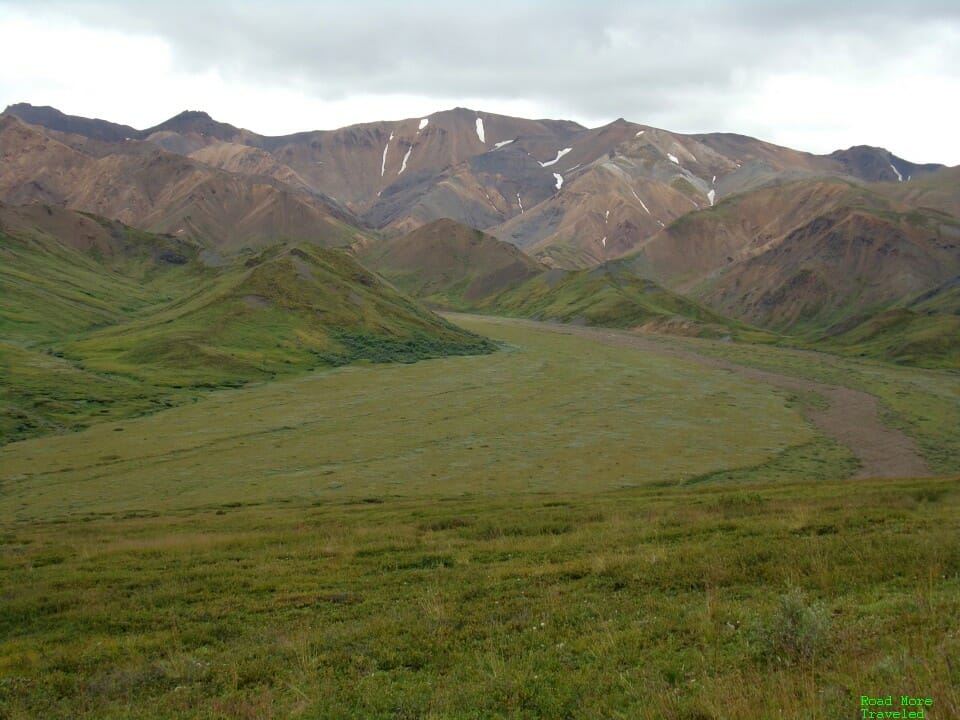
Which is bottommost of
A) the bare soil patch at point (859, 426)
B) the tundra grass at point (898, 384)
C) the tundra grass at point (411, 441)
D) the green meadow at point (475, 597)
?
the tundra grass at point (411, 441)

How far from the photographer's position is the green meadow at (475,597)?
11195mm

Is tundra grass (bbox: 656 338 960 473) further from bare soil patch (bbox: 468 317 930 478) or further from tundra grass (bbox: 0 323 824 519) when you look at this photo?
tundra grass (bbox: 0 323 824 519)

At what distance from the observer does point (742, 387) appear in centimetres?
10138

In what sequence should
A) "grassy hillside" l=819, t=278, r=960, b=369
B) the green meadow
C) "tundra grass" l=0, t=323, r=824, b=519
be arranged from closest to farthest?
the green meadow < "tundra grass" l=0, t=323, r=824, b=519 < "grassy hillside" l=819, t=278, r=960, b=369

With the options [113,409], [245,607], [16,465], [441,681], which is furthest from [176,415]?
[441,681]

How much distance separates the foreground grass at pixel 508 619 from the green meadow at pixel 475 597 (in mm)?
63

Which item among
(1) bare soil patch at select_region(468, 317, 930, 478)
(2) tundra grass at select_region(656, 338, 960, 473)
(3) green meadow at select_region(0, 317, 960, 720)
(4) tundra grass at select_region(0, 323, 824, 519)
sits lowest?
(4) tundra grass at select_region(0, 323, 824, 519)

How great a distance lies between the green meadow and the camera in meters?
11.2

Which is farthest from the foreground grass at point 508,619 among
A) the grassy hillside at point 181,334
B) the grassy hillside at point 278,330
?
the grassy hillside at point 278,330

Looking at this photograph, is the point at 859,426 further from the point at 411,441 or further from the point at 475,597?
the point at 475,597

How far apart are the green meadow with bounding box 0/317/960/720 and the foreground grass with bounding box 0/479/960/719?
0.06m

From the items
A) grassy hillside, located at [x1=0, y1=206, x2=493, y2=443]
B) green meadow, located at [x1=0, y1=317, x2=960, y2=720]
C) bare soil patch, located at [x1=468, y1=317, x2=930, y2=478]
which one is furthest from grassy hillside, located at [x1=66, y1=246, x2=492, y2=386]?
green meadow, located at [x1=0, y1=317, x2=960, y2=720]

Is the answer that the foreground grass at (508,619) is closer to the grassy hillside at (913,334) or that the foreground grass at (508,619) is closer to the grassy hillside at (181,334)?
the grassy hillside at (181,334)

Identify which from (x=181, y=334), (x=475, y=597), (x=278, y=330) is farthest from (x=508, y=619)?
(x=278, y=330)
